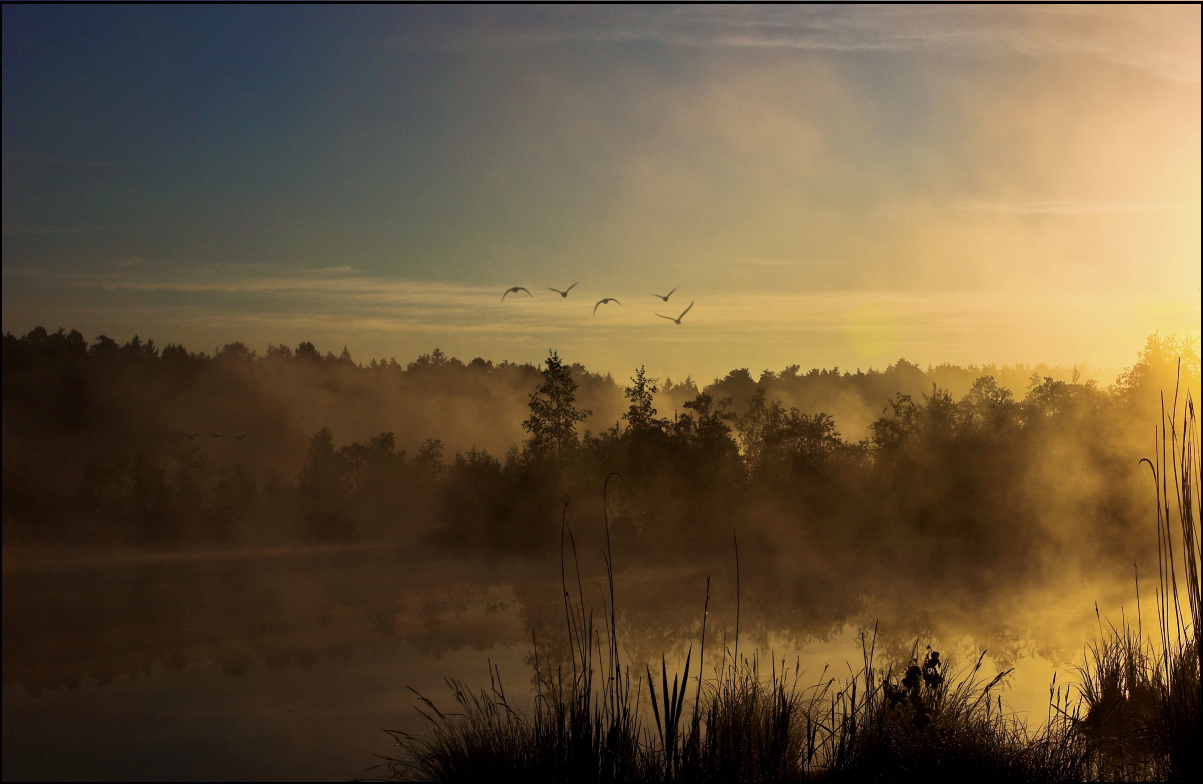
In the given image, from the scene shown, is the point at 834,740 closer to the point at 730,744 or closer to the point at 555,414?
the point at 730,744

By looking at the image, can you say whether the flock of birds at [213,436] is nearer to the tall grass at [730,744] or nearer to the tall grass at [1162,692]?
the tall grass at [730,744]

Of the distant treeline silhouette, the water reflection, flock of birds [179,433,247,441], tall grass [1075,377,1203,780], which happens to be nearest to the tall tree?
the distant treeline silhouette

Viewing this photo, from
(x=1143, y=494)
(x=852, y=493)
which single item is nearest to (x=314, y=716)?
(x=852, y=493)

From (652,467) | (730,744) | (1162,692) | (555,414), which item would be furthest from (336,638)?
(1162,692)

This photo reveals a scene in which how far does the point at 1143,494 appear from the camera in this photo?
2408cm

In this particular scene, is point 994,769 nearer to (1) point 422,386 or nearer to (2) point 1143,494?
(2) point 1143,494

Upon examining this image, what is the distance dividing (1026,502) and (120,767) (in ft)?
78.7

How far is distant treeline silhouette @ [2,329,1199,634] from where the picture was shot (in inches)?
956

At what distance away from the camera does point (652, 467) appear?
26.2m

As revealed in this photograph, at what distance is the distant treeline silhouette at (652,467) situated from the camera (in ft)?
79.7

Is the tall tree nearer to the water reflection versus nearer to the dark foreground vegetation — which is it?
the water reflection

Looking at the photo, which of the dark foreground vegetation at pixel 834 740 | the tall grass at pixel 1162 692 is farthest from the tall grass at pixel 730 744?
the tall grass at pixel 1162 692

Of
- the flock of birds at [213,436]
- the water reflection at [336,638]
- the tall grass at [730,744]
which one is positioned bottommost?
the water reflection at [336,638]

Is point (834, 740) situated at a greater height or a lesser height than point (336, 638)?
greater
